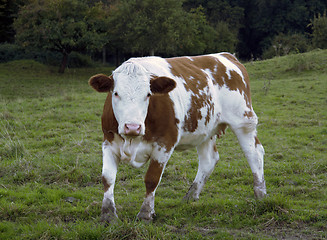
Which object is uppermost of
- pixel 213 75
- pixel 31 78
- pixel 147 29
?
pixel 213 75

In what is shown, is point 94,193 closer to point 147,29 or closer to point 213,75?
point 213,75

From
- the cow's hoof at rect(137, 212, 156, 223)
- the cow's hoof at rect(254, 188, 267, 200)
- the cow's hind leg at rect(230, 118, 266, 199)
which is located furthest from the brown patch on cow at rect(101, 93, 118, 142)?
the cow's hoof at rect(254, 188, 267, 200)

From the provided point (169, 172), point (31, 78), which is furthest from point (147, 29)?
point (169, 172)

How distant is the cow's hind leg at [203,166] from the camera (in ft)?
19.1

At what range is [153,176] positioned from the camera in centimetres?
475

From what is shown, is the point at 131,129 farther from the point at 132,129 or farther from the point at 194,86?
the point at 194,86

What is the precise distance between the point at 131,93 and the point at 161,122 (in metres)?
0.57

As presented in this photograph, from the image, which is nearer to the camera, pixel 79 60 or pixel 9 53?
pixel 9 53

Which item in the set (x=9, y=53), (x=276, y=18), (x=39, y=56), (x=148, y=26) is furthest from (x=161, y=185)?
(x=276, y=18)

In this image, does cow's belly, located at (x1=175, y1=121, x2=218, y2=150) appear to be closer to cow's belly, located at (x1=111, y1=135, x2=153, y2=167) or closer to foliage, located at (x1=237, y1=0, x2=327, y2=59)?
cow's belly, located at (x1=111, y1=135, x2=153, y2=167)

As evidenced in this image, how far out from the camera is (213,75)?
233 inches

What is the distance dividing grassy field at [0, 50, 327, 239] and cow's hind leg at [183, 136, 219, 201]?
0.20 m

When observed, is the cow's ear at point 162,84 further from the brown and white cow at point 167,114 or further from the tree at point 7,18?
the tree at point 7,18

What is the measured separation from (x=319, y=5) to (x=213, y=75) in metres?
54.1
